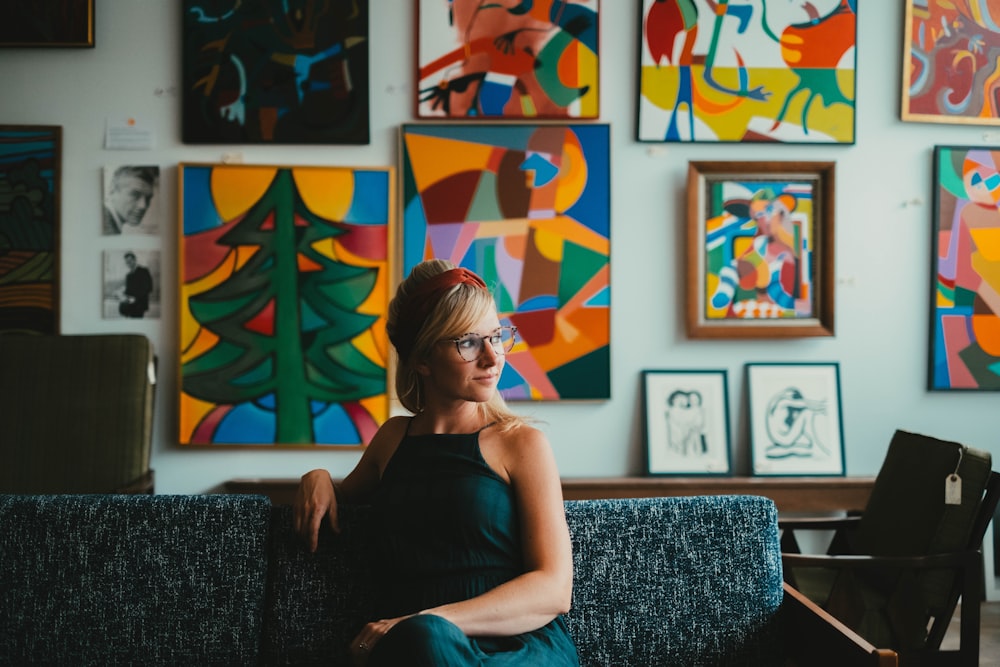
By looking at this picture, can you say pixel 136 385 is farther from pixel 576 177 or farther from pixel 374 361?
pixel 576 177

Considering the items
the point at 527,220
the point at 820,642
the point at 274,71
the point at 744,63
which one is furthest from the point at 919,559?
the point at 274,71

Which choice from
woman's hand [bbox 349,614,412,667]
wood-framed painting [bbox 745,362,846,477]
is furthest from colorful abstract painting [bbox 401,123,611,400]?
woman's hand [bbox 349,614,412,667]

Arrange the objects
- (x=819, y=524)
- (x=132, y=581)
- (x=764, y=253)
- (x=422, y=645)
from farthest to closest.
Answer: (x=764, y=253), (x=819, y=524), (x=132, y=581), (x=422, y=645)

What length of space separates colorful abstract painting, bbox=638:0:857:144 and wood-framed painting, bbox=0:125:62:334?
2.27 m

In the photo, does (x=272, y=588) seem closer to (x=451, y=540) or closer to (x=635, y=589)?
(x=451, y=540)

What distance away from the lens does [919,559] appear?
7.20 feet

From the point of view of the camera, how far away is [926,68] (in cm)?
308

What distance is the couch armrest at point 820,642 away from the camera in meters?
1.48

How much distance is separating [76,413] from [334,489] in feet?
4.96

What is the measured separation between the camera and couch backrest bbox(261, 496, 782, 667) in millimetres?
1725

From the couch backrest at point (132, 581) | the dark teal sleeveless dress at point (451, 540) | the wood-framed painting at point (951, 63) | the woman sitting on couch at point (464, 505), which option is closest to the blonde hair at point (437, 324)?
the woman sitting on couch at point (464, 505)

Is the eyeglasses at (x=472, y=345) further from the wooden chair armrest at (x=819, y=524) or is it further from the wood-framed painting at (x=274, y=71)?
the wood-framed painting at (x=274, y=71)

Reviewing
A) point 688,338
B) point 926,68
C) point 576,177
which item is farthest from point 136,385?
point 926,68

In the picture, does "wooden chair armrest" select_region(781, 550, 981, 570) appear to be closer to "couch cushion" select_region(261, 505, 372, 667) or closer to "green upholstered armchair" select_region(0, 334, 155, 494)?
"couch cushion" select_region(261, 505, 372, 667)
